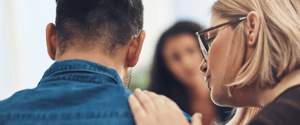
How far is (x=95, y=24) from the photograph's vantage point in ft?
3.27

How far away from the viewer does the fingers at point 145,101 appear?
76 centimetres

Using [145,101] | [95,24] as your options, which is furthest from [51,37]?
[145,101]

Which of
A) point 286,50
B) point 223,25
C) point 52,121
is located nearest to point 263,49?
point 286,50

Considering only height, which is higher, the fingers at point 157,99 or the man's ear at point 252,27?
the man's ear at point 252,27

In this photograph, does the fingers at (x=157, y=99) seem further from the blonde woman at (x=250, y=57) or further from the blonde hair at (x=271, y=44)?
the blonde hair at (x=271, y=44)

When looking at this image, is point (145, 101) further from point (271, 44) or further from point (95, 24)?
point (271, 44)

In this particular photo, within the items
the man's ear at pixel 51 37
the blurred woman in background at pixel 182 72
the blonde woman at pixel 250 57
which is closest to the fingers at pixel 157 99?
the blonde woman at pixel 250 57

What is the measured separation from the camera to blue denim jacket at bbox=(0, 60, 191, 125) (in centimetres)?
77

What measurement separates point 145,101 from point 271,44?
61cm

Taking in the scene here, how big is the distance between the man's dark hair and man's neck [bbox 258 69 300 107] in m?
0.63

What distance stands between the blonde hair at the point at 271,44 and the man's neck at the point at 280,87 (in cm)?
2

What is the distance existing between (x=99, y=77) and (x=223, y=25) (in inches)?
25.6

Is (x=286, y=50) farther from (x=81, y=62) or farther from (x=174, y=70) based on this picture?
(x=174, y=70)

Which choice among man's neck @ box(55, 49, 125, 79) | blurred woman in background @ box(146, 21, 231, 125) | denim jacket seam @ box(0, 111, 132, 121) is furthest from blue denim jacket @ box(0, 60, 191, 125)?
blurred woman in background @ box(146, 21, 231, 125)
